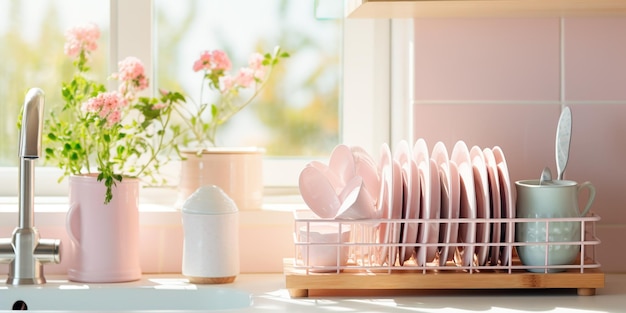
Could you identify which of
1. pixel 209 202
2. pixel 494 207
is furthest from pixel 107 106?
pixel 494 207

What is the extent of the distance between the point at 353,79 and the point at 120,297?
68cm

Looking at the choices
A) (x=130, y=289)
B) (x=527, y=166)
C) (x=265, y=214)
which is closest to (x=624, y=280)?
(x=527, y=166)

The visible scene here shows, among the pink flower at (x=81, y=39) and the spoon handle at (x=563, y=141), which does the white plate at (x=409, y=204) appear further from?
the pink flower at (x=81, y=39)

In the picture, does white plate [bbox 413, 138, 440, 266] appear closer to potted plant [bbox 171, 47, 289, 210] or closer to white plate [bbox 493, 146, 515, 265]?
white plate [bbox 493, 146, 515, 265]

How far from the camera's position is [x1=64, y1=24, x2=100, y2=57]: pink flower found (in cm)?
182

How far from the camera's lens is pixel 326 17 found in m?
2.09

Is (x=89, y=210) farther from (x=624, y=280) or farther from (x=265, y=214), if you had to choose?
(x=624, y=280)

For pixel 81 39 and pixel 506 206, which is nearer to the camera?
pixel 506 206

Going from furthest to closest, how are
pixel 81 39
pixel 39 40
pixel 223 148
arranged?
pixel 39 40 < pixel 223 148 < pixel 81 39

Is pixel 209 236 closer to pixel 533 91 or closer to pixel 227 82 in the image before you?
pixel 227 82

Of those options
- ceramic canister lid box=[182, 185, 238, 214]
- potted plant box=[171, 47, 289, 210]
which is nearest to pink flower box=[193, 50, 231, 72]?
potted plant box=[171, 47, 289, 210]

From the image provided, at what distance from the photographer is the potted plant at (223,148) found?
1.90 m

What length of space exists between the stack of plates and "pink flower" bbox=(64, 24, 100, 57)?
→ 23.0 inches

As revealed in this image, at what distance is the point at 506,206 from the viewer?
1.65 m
